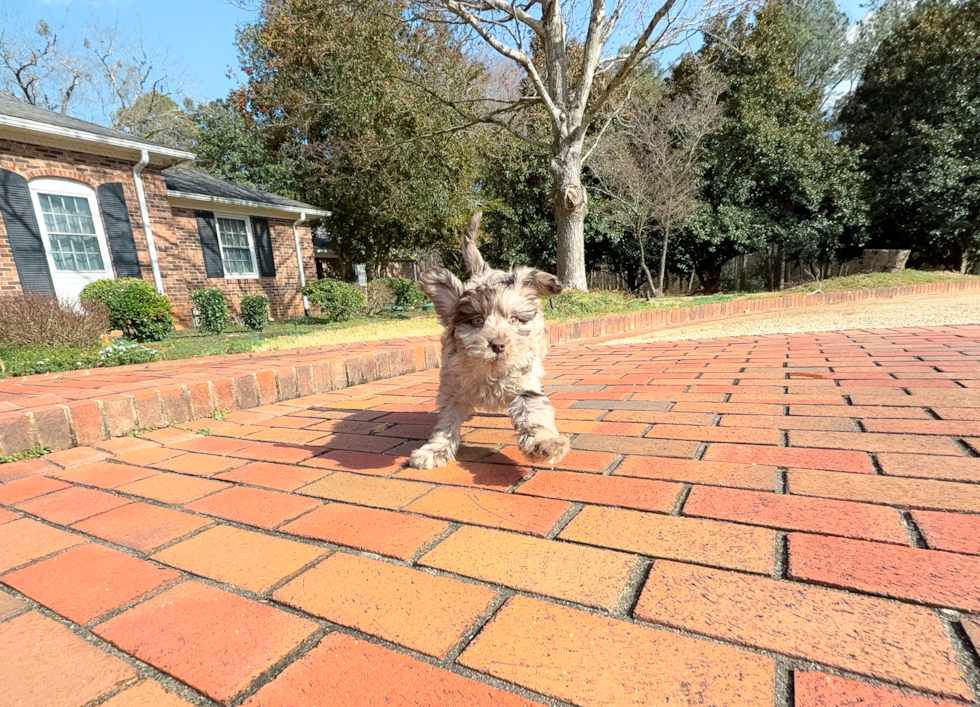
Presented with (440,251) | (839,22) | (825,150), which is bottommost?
(440,251)

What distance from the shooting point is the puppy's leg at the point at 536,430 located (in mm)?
1836

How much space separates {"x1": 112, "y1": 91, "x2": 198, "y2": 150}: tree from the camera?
80.7ft

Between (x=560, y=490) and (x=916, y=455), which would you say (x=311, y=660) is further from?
(x=916, y=455)

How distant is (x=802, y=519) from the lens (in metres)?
1.38

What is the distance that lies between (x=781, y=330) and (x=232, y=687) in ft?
22.3

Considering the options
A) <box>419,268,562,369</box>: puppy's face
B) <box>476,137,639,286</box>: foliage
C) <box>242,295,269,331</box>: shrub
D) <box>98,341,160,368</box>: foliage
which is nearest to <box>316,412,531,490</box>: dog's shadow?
<box>419,268,562,369</box>: puppy's face

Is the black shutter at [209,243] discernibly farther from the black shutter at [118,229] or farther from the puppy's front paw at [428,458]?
the puppy's front paw at [428,458]

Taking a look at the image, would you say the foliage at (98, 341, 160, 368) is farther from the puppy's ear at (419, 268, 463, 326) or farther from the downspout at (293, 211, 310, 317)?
the downspout at (293, 211, 310, 317)

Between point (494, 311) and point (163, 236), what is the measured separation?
13.8 metres

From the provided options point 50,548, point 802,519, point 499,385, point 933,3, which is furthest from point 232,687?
point 933,3

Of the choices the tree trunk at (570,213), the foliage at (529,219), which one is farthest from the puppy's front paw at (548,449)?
the foliage at (529,219)

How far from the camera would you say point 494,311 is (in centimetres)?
200

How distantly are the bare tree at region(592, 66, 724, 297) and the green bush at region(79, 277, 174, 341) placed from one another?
13684 mm

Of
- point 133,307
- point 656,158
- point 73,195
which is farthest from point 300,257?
point 656,158
